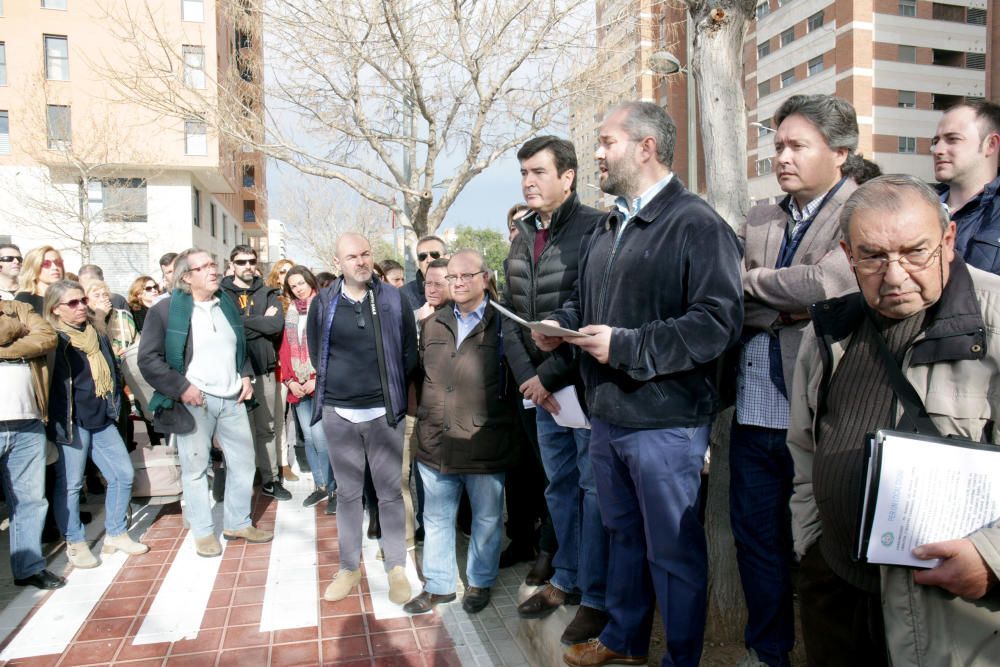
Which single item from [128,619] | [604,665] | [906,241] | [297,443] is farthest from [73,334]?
[906,241]

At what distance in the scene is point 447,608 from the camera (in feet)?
14.3

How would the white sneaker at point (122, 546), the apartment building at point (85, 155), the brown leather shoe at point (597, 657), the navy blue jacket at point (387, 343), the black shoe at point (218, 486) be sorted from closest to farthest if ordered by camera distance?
the brown leather shoe at point (597, 657) < the navy blue jacket at point (387, 343) < the white sneaker at point (122, 546) < the black shoe at point (218, 486) < the apartment building at point (85, 155)

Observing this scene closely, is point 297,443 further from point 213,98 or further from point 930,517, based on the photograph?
point 930,517

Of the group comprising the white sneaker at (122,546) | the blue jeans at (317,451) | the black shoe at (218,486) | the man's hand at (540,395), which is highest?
the man's hand at (540,395)

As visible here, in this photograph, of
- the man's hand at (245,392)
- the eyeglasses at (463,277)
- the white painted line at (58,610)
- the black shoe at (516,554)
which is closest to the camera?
the white painted line at (58,610)

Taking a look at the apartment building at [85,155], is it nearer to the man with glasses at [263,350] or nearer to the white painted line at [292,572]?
the man with glasses at [263,350]

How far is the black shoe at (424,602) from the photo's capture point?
14.1ft

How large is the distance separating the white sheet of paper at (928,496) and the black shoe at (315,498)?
18.3 ft

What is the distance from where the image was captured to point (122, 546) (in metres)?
5.34

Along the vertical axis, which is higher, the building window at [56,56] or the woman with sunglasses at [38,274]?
the building window at [56,56]

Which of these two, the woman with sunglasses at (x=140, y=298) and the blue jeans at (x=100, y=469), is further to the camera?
the woman with sunglasses at (x=140, y=298)

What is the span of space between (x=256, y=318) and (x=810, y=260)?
5373 millimetres

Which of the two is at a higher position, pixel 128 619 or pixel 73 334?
pixel 73 334

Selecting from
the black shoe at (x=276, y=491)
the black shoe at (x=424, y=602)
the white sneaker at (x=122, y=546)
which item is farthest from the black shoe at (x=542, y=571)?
the black shoe at (x=276, y=491)
